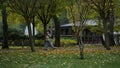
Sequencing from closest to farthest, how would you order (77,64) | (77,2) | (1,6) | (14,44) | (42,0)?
(77,64) < (77,2) < (1,6) < (42,0) < (14,44)

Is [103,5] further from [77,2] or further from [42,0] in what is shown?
[77,2]

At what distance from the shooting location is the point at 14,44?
4675 centimetres

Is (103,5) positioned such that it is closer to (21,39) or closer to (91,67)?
(91,67)

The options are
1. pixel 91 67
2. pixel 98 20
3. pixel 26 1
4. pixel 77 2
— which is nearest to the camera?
pixel 91 67

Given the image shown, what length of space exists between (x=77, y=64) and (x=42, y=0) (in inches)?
504

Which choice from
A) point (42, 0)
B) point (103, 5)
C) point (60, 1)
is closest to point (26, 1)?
point (42, 0)

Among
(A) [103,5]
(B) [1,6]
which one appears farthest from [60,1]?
(B) [1,6]

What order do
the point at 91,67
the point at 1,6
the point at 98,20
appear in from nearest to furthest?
the point at 91,67 → the point at 1,6 → the point at 98,20

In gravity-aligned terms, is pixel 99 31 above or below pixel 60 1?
below

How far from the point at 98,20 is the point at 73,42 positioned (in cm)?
771

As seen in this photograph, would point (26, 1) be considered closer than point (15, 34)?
Yes

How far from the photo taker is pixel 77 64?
52.2 ft

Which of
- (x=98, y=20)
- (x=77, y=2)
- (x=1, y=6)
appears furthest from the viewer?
(x=98, y=20)

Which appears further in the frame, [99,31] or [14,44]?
[14,44]
